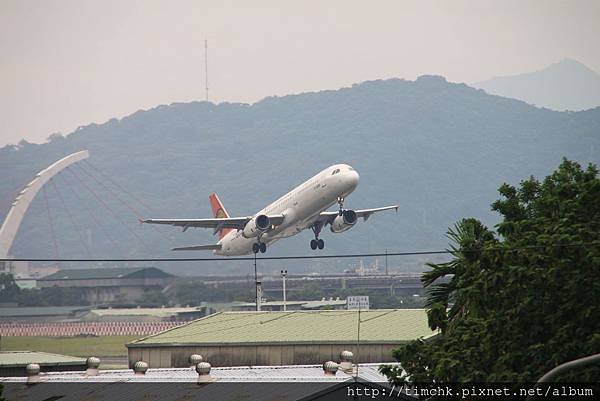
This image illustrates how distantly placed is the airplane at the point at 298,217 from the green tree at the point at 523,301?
51.6 m

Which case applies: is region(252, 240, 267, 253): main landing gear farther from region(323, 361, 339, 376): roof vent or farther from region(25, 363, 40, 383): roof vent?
region(323, 361, 339, 376): roof vent

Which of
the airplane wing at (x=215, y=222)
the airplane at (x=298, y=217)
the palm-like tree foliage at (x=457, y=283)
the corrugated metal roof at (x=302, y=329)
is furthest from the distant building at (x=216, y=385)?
the airplane wing at (x=215, y=222)

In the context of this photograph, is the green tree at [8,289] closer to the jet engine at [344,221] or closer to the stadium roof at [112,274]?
the stadium roof at [112,274]

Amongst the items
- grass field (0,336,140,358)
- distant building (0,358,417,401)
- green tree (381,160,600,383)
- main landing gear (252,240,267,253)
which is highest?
main landing gear (252,240,267,253)

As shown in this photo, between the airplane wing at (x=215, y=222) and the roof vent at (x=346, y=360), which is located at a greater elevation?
the airplane wing at (x=215, y=222)

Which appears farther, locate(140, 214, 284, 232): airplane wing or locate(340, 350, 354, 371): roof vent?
locate(140, 214, 284, 232): airplane wing

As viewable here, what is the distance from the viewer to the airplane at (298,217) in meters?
94.1

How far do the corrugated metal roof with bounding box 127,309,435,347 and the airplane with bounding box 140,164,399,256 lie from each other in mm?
24902

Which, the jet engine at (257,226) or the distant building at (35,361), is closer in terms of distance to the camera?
the distant building at (35,361)

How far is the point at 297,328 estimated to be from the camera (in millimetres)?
62625

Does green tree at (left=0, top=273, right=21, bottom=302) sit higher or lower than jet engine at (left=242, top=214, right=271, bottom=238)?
lower

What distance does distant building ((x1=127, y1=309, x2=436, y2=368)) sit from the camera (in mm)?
57500

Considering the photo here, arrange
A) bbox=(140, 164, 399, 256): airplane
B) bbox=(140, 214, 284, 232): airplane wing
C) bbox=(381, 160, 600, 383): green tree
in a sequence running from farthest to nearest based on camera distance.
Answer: bbox=(140, 214, 284, 232): airplane wing, bbox=(140, 164, 399, 256): airplane, bbox=(381, 160, 600, 383): green tree

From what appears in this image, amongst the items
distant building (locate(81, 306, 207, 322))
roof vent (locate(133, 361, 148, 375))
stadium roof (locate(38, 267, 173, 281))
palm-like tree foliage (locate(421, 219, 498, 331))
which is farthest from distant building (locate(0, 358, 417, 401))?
stadium roof (locate(38, 267, 173, 281))
